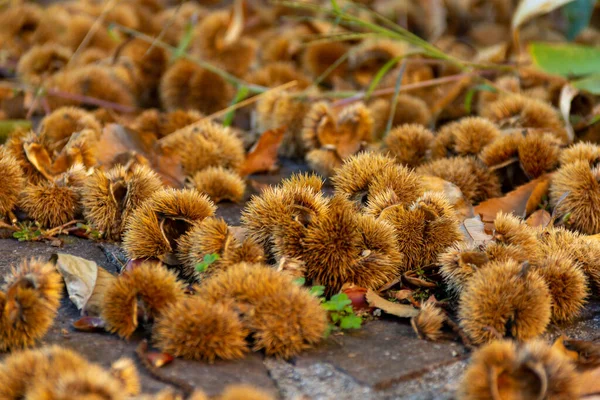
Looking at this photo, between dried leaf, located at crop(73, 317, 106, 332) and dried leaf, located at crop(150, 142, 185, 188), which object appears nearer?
dried leaf, located at crop(73, 317, 106, 332)

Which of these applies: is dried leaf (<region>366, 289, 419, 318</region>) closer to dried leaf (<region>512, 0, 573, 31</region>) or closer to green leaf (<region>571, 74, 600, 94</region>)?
green leaf (<region>571, 74, 600, 94</region>)

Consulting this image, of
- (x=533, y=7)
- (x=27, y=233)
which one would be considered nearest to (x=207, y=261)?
(x=27, y=233)

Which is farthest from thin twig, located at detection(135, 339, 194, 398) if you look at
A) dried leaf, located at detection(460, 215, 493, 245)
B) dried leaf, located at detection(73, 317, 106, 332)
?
dried leaf, located at detection(460, 215, 493, 245)

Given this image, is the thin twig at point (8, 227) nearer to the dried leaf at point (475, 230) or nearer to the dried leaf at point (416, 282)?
the dried leaf at point (416, 282)

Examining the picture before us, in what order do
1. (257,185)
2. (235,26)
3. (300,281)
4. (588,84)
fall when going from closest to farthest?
(300,281) < (257,185) < (588,84) < (235,26)

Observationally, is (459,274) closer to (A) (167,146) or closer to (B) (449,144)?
(B) (449,144)

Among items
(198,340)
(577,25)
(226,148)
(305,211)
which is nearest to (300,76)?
(226,148)

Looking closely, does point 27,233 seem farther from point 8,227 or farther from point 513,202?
point 513,202
